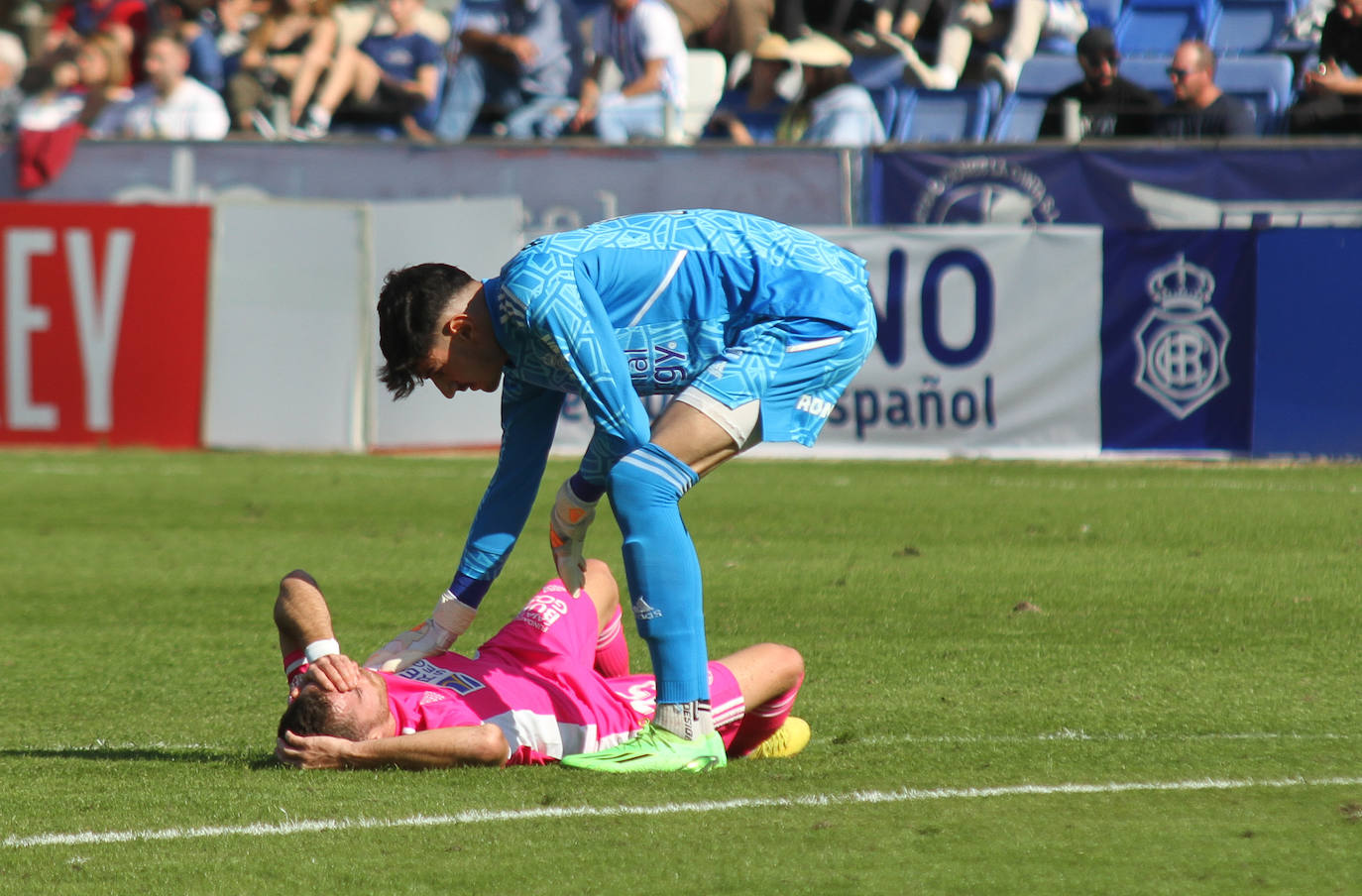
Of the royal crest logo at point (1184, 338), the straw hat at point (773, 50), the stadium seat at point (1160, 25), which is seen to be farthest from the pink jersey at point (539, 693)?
the stadium seat at point (1160, 25)

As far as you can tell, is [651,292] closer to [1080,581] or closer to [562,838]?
[562,838]

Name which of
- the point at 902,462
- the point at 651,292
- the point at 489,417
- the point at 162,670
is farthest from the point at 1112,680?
the point at 489,417

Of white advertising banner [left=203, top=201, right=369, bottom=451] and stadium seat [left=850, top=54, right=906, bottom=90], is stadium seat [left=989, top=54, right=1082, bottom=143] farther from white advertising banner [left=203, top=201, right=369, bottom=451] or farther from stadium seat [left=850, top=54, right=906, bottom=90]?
white advertising banner [left=203, top=201, right=369, bottom=451]

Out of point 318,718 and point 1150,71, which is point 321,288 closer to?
point 1150,71

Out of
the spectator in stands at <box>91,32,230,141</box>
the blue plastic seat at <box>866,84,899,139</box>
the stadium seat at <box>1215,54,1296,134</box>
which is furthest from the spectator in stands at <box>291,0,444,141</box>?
the stadium seat at <box>1215,54,1296,134</box>

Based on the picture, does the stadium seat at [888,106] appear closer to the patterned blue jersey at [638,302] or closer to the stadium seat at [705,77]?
the stadium seat at [705,77]

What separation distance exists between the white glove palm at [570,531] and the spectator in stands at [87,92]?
13540 mm

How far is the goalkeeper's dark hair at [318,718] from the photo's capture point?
473 cm

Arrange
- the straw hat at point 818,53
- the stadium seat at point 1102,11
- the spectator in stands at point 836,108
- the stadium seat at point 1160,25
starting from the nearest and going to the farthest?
the spectator in stands at point 836,108 → the straw hat at point 818,53 → the stadium seat at point 1160,25 → the stadium seat at point 1102,11

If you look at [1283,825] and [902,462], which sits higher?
[1283,825]

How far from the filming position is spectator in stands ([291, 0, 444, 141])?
16.8 metres

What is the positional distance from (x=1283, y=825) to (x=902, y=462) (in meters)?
8.74

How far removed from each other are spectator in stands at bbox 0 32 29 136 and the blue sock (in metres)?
13.9

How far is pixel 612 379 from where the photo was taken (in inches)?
177
